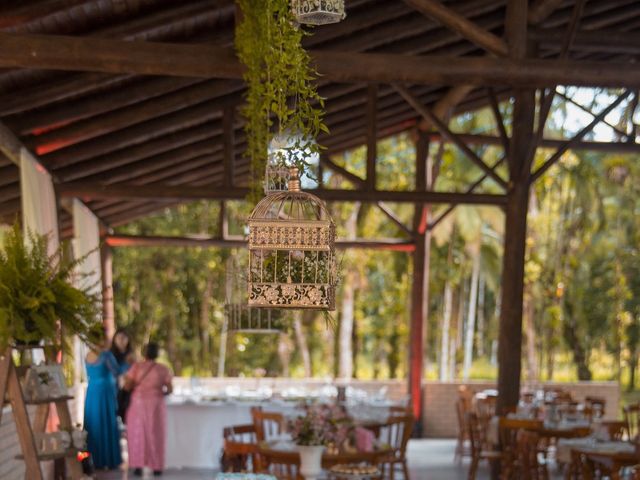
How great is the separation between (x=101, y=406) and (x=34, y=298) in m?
4.66

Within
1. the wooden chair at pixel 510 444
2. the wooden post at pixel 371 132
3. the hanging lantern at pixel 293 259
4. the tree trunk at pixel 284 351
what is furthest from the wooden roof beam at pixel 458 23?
the tree trunk at pixel 284 351

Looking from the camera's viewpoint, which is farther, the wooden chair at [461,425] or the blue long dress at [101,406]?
the wooden chair at [461,425]

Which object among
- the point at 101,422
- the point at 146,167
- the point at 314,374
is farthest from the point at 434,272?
the point at 101,422

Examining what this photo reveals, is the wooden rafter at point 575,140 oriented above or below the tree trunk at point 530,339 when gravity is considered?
above

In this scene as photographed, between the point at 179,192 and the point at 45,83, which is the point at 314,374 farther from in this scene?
the point at 45,83

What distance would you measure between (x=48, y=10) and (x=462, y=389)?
30.3 feet

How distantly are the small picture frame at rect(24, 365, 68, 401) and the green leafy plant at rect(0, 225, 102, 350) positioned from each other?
0.18m

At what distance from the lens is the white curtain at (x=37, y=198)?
9.38 meters

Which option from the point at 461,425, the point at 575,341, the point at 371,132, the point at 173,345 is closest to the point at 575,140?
the point at 371,132

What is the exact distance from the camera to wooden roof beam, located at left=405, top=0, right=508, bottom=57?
8203mm

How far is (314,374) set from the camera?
79.0 feet

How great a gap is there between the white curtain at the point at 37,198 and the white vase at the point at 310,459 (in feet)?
10.0

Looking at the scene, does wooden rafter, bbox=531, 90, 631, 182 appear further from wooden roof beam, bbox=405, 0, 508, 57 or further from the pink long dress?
the pink long dress

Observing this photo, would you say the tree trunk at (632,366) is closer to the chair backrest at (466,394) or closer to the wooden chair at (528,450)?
the chair backrest at (466,394)
